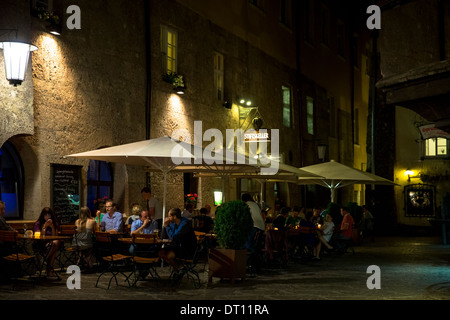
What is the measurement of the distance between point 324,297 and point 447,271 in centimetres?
489

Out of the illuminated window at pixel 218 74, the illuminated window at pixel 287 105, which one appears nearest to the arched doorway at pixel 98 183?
the illuminated window at pixel 218 74

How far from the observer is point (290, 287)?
34.8 feet

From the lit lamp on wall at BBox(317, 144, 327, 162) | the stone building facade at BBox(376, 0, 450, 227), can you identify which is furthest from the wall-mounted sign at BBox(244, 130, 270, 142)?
the stone building facade at BBox(376, 0, 450, 227)

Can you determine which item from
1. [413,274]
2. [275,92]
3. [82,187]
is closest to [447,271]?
[413,274]

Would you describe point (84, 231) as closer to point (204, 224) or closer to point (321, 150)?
point (204, 224)

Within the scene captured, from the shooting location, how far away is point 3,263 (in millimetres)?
11031

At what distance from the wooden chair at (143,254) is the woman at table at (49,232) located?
1614 millimetres

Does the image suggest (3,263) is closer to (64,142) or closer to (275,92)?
(64,142)

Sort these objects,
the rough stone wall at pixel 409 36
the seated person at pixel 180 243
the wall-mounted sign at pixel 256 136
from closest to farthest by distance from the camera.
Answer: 1. the rough stone wall at pixel 409 36
2. the seated person at pixel 180 243
3. the wall-mounted sign at pixel 256 136

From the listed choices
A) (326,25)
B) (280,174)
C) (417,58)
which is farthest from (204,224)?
(326,25)

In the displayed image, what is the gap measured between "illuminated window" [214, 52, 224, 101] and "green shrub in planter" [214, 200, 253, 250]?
9671 mm

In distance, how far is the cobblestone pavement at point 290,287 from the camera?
952 cm

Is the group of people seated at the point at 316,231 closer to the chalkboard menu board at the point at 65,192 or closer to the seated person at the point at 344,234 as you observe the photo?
the seated person at the point at 344,234

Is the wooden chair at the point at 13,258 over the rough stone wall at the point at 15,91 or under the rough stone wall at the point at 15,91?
under
